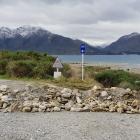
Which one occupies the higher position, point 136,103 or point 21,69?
point 21,69

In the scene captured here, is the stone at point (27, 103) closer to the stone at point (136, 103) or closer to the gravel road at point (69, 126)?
the gravel road at point (69, 126)

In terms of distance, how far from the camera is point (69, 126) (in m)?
13.7

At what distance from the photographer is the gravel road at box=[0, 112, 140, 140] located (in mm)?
12320

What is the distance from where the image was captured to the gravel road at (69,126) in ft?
40.4

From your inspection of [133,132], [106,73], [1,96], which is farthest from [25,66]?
[133,132]

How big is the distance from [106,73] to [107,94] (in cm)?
684

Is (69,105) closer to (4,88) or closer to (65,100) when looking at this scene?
(65,100)

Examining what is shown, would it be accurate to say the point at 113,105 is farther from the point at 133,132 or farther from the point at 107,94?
the point at 133,132

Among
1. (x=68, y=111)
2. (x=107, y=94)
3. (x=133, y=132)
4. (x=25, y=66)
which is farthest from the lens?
(x=25, y=66)

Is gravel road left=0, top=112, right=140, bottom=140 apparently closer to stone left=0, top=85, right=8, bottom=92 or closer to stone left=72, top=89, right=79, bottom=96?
stone left=72, top=89, right=79, bottom=96

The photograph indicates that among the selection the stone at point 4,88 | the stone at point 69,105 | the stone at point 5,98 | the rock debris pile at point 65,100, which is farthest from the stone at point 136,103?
the stone at point 4,88

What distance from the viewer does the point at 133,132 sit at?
13.1 m

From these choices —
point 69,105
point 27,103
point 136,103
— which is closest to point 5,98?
point 27,103

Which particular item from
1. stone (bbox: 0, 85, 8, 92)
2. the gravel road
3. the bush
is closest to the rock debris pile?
stone (bbox: 0, 85, 8, 92)
